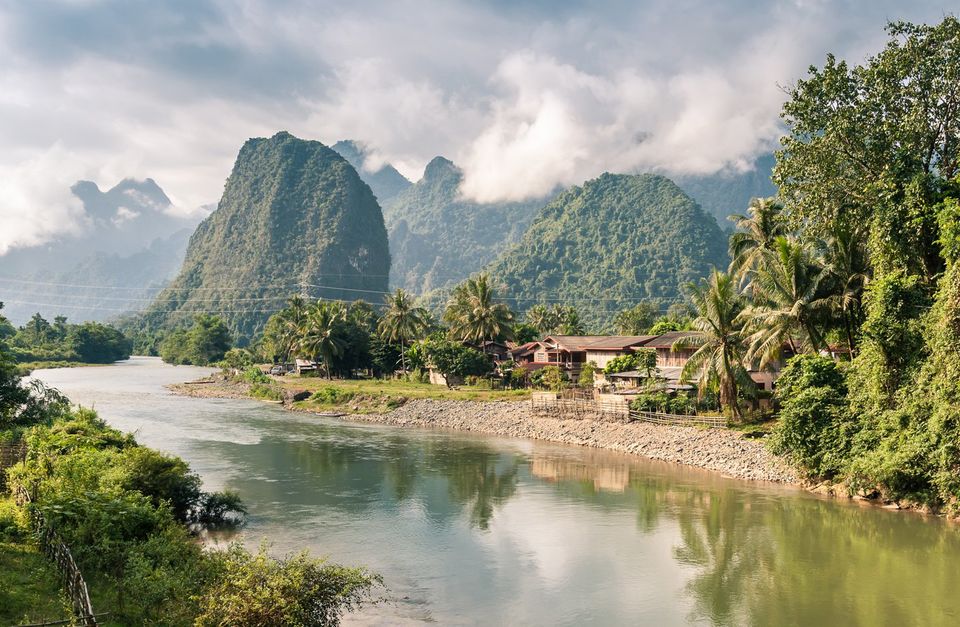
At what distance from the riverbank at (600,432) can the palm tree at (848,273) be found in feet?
23.9

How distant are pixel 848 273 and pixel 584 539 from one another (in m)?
19.0

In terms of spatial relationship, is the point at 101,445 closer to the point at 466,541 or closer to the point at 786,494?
the point at 466,541

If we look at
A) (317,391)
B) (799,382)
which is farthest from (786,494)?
(317,391)

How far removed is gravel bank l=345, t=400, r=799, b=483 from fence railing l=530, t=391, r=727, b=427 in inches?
30.2

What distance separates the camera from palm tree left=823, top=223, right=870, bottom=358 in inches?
1282

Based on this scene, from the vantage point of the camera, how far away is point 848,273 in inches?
1300

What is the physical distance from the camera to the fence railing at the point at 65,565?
12461 millimetres

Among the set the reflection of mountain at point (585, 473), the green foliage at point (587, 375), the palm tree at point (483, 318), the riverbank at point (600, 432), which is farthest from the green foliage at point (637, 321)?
the reflection of mountain at point (585, 473)

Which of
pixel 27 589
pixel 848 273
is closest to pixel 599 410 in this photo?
pixel 848 273

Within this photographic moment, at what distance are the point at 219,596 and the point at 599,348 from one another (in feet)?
167

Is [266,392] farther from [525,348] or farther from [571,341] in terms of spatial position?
[571,341]

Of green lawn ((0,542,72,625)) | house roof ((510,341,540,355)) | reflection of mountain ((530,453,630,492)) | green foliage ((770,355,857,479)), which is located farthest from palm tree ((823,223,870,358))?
house roof ((510,341,540,355))

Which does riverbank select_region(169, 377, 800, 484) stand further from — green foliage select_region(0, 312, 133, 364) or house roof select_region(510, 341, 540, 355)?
green foliage select_region(0, 312, 133, 364)

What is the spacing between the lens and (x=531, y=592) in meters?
20.2
